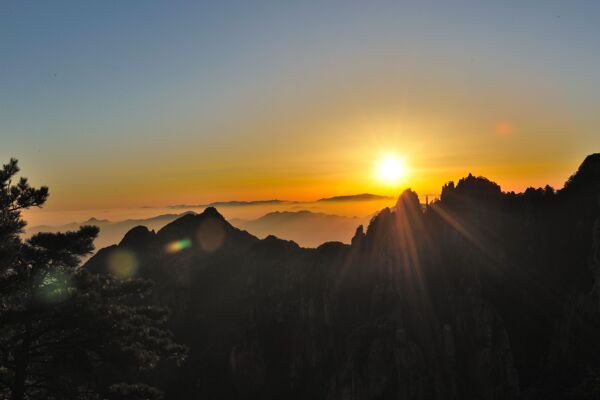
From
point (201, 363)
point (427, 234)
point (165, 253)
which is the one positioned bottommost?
point (201, 363)

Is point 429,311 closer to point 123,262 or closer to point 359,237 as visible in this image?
point 359,237

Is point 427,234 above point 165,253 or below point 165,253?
above

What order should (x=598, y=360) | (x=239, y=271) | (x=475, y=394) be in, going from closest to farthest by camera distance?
(x=598, y=360) → (x=475, y=394) → (x=239, y=271)

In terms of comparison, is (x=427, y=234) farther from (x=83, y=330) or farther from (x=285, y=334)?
(x=83, y=330)

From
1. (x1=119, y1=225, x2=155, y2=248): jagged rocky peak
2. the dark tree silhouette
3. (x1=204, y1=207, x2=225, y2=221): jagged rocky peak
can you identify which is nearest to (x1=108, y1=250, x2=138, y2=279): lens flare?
(x1=119, y1=225, x2=155, y2=248): jagged rocky peak

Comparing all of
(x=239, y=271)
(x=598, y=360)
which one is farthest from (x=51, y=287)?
(x=239, y=271)

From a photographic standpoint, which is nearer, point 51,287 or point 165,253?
point 51,287

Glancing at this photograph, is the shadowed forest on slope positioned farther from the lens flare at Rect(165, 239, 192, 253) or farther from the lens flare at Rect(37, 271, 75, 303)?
the lens flare at Rect(165, 239, 192, 253)
